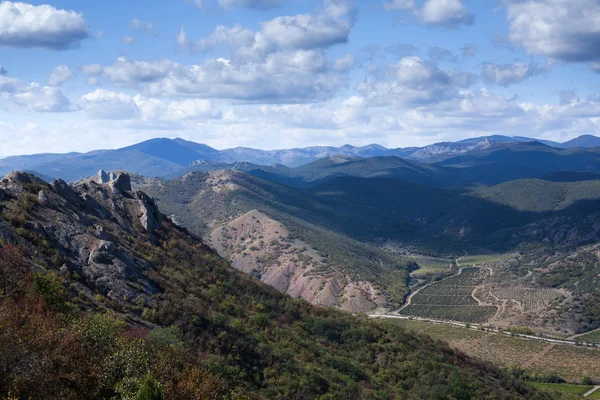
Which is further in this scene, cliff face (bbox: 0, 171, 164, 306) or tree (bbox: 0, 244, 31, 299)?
cliff face (bbox: 0, 171, 164, 306)

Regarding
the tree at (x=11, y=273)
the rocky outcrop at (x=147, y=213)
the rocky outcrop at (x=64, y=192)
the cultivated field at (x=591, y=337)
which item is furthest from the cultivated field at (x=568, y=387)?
the tree at (x=11, y=273)

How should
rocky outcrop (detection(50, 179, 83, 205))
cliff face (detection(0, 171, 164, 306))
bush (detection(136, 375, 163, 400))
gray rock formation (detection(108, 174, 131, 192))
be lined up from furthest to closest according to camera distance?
1. gray rock formation (detection(108, 174, 131, 192))
2. rocky outcrop (detection(50, 179, 83, 205))
3. cliff face (detection(0, 171, 164, 306))
4. bush (detection(136, 375, 163, 400))

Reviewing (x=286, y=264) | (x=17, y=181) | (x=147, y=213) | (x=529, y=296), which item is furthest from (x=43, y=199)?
(x=529, y=296)

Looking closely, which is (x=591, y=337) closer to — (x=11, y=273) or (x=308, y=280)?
(x=308, y=280)

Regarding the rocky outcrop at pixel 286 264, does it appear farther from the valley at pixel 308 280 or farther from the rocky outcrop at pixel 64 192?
the rocky outcrop at pixel 64 192

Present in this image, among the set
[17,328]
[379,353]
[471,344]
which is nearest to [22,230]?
[17,328]

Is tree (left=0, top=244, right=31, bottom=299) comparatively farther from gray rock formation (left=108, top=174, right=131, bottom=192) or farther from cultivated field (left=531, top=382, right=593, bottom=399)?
cultivated field (left=531, top=382, right=593, bottom=399)

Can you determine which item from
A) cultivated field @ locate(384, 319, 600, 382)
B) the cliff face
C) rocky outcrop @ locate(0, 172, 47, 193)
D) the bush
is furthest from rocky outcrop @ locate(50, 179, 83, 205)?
cultivated field @ locate(384, 319, 600, 382)
